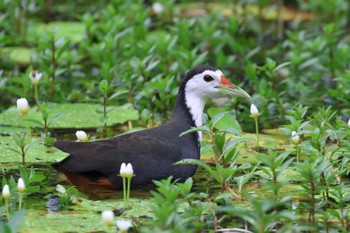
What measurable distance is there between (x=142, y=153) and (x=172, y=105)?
209 centimetres

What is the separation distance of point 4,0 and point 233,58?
280 centimetres

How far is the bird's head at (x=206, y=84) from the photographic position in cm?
728

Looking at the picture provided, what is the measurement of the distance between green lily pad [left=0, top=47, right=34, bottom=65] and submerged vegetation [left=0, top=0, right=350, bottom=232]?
2cm

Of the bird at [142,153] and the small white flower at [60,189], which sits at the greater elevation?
the bird at [142,153]

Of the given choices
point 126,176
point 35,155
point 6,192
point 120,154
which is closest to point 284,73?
point 35,155

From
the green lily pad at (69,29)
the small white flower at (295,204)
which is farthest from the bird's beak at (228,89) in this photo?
the green lily pad at (69,29)

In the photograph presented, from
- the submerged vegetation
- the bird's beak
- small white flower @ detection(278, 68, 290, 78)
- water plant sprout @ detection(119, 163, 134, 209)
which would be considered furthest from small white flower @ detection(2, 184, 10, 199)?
small white flower @ detection(278, 68, 290, 78)

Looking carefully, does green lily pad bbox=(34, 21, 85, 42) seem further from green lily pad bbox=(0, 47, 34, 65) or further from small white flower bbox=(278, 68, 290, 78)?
small white flower bbox=(278, 68, 290, 78)

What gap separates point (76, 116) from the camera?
8.52 meters

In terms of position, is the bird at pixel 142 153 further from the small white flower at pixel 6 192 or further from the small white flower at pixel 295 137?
the small white flower at pixel 6 192

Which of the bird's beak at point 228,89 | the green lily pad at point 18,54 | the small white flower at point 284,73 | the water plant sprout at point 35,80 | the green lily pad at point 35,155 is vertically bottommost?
the green lily pad at point 35,155

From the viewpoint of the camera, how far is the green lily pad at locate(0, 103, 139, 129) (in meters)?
8.28

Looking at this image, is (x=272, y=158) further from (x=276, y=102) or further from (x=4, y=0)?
(x=4, y=0)

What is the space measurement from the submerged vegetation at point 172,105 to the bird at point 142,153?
12 cm
